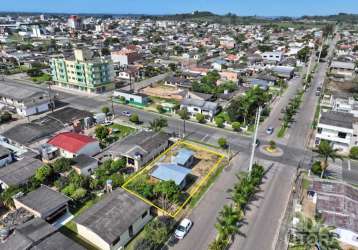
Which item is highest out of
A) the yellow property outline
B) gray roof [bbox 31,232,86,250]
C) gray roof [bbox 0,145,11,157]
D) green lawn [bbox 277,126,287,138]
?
gray roof [bbox 31,232,86,250]

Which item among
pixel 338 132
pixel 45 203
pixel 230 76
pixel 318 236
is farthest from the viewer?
pixel 230 76

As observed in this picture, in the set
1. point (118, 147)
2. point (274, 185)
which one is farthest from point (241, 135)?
point (118, 147)

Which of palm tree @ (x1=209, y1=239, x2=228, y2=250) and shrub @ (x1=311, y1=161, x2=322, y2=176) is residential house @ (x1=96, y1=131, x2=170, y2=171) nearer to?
palm tree @ (x1=209, y1=239, x2=228, y2=250)

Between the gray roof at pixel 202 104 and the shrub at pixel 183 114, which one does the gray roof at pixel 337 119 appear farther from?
the shrub at pixel 183 114

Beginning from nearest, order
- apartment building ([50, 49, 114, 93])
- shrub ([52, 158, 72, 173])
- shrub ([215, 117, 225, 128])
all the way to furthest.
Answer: shrub ([52, 158, 72, 173]) → shrub ([215, 117, 225, 128]) → apartment building ([50, 49, 114, 93])

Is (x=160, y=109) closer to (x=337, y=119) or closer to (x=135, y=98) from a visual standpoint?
(x=135, y=98)

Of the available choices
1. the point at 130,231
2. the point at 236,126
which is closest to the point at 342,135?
the point at 236,126

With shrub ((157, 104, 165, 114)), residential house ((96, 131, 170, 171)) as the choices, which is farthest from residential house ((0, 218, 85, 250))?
shrub ((157, 104, 165, 114))

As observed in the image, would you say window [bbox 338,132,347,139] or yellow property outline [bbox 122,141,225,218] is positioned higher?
window [bbox 338,132,347,139]
